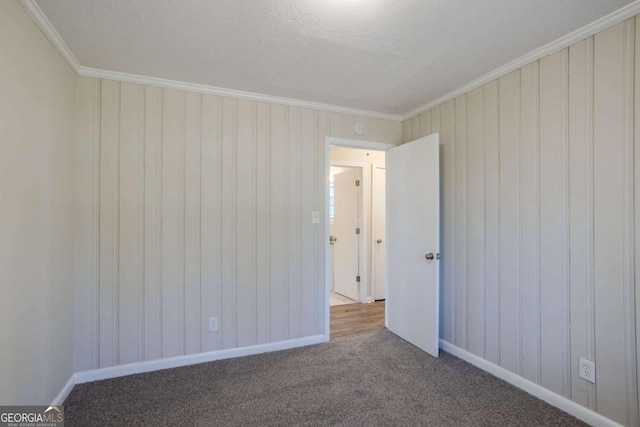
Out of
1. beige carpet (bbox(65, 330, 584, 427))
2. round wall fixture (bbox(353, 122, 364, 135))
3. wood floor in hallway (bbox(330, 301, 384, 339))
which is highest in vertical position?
round wall fixture (bbox(353, 122, 364, 135))

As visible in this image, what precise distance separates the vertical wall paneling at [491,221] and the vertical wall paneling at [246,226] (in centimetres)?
196

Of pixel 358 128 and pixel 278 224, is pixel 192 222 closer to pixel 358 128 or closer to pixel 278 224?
pixel 278 224

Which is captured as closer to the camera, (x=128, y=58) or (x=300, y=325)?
(x=128, y=58)

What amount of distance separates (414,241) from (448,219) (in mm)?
375

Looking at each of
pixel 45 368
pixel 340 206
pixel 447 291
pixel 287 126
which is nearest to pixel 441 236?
pixel 447 291

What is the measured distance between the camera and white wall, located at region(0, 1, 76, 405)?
4.94 feet

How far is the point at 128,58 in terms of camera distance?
223 cm

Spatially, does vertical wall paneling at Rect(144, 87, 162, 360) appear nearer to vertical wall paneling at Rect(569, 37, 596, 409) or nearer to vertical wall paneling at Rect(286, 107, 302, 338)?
vertical wall paneling at Rect(286, 107, 302, 338)

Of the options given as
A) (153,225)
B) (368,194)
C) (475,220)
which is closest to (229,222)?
(153,225)

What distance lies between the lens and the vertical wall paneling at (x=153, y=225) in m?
2.55

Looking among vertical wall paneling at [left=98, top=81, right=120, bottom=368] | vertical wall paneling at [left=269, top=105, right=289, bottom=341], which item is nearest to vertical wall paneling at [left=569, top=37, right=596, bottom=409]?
vertical wall paneling at [left=269, top=105, right=289, bottom=341]

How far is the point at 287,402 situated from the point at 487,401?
4.39 feet

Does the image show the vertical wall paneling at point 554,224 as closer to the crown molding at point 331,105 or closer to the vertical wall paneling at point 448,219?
the crown molding at point 331,105

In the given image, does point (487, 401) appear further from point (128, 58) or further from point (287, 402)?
point (128, 58)
